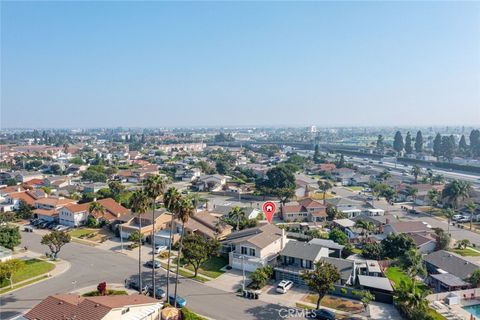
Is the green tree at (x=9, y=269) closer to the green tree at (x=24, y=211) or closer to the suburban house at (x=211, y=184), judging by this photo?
the green tree at (x=24, y=211)

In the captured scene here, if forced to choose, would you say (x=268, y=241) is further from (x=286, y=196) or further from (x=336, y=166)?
(x=336, y=166)

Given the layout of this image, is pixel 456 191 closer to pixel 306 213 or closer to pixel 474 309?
pixel 306 213

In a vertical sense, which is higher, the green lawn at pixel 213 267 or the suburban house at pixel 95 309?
the suburban house at pixel 95 309

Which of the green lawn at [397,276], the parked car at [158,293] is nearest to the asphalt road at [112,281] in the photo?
the parked car at [158,293]

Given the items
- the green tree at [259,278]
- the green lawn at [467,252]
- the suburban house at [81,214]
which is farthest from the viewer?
the suburban house at [81,214]

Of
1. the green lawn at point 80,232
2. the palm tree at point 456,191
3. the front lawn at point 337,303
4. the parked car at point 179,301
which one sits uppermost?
the palm tree at point 456,191

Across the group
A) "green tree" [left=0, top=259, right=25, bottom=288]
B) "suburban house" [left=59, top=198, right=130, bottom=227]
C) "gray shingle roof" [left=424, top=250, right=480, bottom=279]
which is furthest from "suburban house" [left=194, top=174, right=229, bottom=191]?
"green tree" [left=0, top=259, right=25, bottom=288]

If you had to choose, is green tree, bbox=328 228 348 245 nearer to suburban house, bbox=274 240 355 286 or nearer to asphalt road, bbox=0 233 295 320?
suburban house, bbox=274 240 355 286
